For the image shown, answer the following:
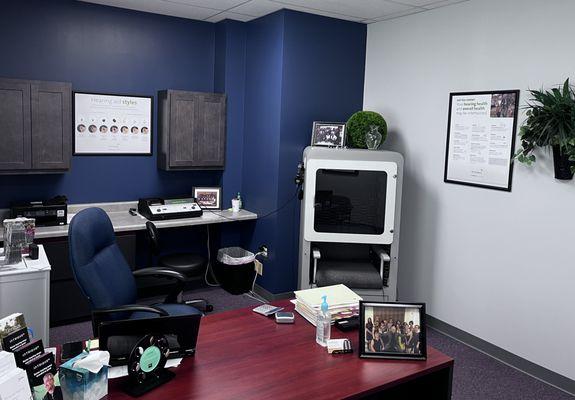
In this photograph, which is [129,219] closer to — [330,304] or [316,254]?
[316,254]

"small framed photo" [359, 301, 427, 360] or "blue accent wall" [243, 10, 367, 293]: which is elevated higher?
"blue accent wall" [243, 10, 367, 293]

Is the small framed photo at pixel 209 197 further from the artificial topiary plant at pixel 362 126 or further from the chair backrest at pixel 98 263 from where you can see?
the chair backrest at pixel 98 263

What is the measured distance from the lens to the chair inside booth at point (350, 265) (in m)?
3.66

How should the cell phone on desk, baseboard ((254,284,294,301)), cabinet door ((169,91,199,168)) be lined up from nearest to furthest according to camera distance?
the cell phone on desk → cabinet door ((169,91,199,168)) → baseboard ((254,284,294,301))

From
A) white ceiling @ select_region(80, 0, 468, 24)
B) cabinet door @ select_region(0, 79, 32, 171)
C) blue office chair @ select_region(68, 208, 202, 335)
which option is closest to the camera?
blue office chair @ select_region(68, 208, 202, 335)

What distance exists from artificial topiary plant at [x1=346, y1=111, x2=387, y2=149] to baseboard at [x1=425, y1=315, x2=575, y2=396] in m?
1.49

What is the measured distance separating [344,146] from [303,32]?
1.00 m

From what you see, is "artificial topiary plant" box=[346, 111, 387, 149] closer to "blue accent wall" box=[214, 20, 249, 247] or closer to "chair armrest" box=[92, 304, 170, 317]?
"blue accent wall" box=[214, 20, 249, 247]

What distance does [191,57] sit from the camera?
15.4 ft

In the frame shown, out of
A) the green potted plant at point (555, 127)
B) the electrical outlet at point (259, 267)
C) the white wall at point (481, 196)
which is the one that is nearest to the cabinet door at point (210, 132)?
the electrical outlet at point (259, 267)

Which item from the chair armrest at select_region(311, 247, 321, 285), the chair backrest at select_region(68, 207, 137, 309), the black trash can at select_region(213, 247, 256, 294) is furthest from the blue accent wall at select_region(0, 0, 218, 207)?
the chair backrest at select_region(68, 207, 137, 309)

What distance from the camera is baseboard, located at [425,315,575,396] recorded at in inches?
125

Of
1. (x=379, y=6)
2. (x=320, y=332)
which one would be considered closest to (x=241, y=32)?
(x=379, y=6)

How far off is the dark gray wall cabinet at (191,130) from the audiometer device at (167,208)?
29cm
